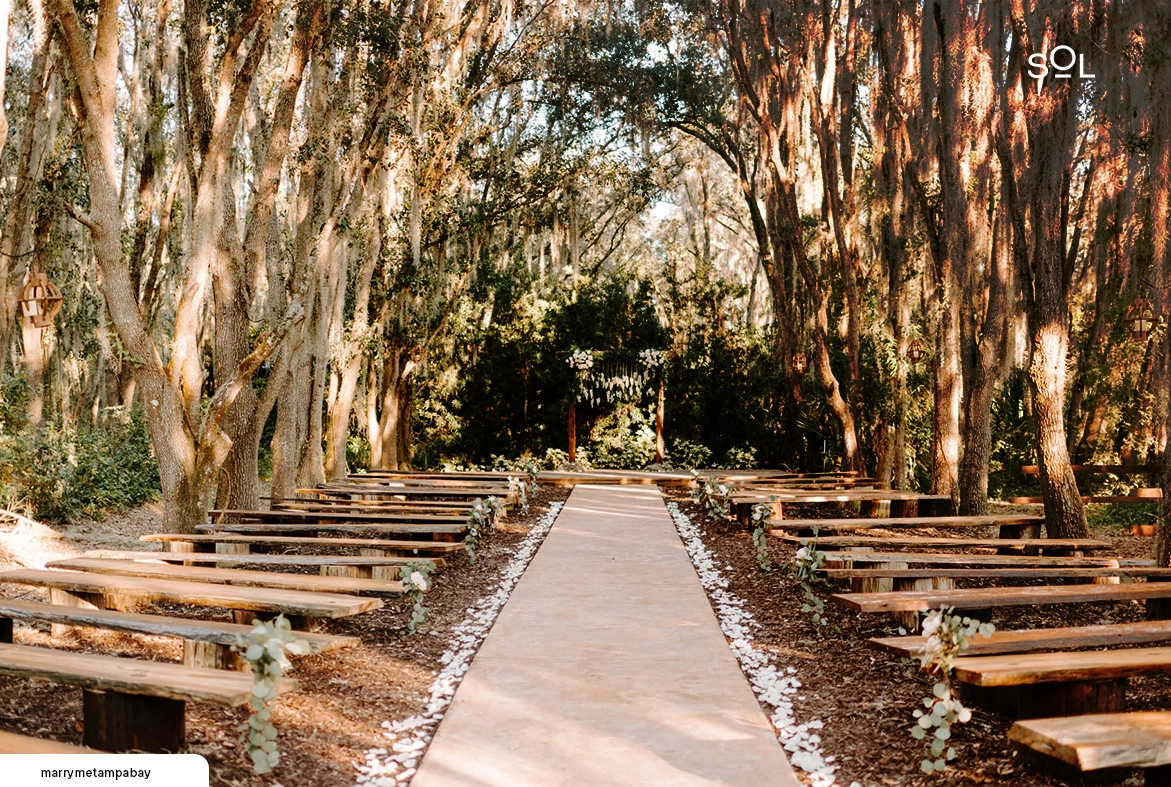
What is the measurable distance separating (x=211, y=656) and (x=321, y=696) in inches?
22.2

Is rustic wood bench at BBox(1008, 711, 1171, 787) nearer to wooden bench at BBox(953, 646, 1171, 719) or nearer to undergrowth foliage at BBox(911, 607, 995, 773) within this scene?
wooden bench at BBox(953, 646, 1171, 719)

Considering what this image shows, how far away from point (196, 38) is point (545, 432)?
12956 mm

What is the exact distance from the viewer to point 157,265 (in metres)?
14.5

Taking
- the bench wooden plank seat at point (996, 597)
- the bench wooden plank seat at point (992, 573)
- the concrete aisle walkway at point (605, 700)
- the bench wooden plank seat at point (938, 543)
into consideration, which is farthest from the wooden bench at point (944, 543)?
the bench wooden plank seat at point (996, 597)

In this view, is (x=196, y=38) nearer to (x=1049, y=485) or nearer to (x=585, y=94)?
(x=1049, y=485)

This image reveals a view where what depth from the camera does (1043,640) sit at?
4.03 m

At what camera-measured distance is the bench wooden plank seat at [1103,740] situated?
8.96 ft

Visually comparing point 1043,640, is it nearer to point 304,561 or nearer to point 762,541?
point 762,541

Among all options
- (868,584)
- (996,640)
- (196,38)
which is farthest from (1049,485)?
(196,38)

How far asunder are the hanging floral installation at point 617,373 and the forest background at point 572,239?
0.18 ft

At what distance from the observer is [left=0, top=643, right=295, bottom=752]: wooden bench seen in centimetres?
309

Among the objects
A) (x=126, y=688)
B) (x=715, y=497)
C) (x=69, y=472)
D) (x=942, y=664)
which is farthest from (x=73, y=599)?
(x=715, y=497)

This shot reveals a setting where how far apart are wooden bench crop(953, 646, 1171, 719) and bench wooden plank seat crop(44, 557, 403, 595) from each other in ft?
9.53

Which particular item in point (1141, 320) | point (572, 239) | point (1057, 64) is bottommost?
point (1141, 320)
